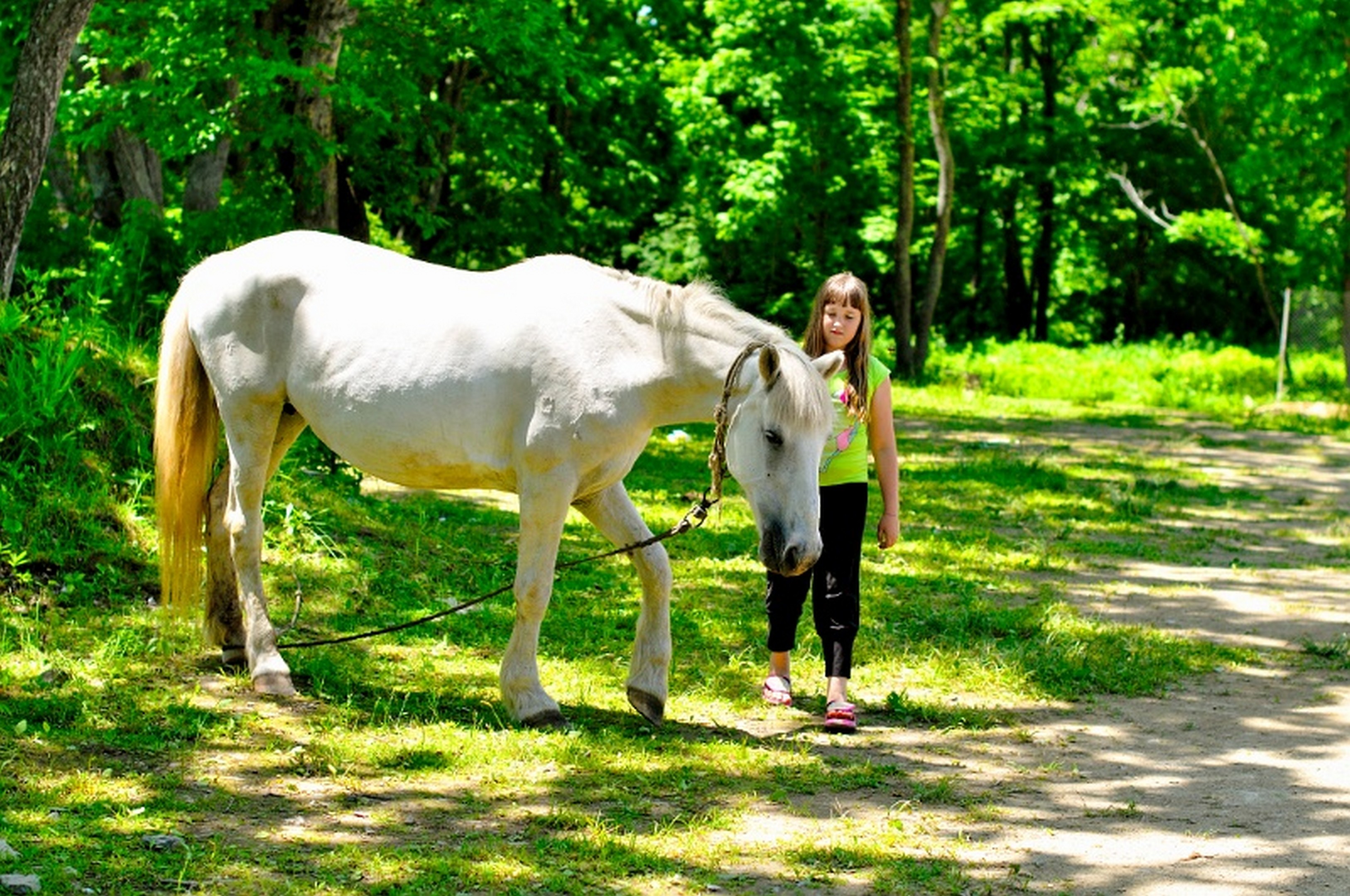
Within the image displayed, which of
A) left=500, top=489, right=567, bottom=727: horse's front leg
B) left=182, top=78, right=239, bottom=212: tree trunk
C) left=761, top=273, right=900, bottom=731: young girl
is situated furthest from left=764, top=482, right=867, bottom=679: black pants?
left=182, top=78, right=239, bottom=212: tree trunk

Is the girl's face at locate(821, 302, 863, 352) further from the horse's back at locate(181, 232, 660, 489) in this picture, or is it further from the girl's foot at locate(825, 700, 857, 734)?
the girl's foot at locate(825, 700, 857, 734)

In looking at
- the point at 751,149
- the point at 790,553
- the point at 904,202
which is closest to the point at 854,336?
the point at 790,553

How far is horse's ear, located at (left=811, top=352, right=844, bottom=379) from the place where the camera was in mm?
5176

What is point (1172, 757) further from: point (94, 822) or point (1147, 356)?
point (1147, 356)

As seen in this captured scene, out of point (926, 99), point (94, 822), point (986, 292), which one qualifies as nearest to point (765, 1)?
point (926, 99)

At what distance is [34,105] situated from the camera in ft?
25.4

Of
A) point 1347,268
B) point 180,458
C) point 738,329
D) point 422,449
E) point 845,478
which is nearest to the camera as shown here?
point 738,329

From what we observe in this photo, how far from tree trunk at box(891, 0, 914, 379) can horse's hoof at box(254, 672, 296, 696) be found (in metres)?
19.2

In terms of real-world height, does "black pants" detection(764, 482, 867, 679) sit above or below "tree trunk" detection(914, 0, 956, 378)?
below

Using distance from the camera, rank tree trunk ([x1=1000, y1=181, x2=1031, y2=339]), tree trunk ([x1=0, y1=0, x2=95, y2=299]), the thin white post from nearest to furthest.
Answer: tree trunk ([x1=0, y1=0, x2=95, y2=299])
the thin white post
tree trunk ([x1=1000, y1=181, x2=1031, y2=339])

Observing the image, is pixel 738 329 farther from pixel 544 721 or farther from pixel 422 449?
pixel 544 721

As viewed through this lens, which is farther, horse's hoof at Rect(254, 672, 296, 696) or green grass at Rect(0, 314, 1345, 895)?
horse's hoof at Rect(254, 672, 296, 696)

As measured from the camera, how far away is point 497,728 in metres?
5.55

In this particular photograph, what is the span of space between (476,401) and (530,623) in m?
0.88
